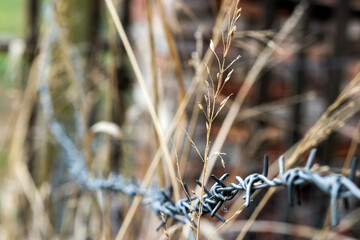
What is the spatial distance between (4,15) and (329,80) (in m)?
2.97

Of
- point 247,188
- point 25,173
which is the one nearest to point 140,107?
point 25,173

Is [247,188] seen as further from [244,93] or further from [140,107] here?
[140,107]

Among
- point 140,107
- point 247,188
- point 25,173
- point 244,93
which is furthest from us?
point 140,107

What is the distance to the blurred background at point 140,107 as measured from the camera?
2.60 feet

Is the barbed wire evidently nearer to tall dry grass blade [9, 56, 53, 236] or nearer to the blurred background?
the blurred background

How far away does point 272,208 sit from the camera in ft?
6.72

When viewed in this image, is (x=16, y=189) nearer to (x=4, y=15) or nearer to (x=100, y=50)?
(x=100, y=50)

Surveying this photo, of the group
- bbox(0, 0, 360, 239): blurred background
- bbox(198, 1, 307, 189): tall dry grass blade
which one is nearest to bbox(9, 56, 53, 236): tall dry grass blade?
bbox(0, 0, 360, 239): blurred background

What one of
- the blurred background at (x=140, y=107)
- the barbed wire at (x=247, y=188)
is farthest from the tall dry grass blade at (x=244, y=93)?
the barbed wire at (x=247, y=188)

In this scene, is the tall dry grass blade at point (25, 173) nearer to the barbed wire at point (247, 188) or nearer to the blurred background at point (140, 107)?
the blurred background at point (140, 107)

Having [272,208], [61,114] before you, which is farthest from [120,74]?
[272,208]

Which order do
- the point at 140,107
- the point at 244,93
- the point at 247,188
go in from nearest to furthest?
the point at 247,188 < the point at 244,93 < the point at 140,107

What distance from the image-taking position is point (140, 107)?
49.5 inches

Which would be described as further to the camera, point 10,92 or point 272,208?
point 272,208
